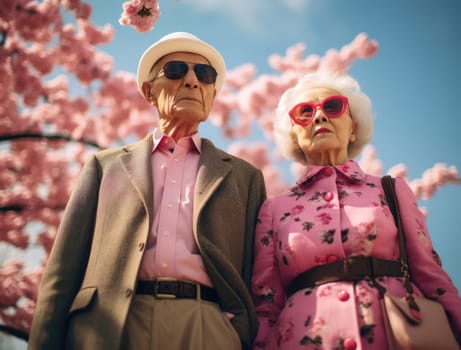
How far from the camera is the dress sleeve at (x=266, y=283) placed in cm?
262

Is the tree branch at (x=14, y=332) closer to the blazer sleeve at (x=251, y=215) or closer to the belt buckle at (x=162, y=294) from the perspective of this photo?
the blazer sleeve at (x=251, y=215)

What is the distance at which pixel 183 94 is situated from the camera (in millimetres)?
3164

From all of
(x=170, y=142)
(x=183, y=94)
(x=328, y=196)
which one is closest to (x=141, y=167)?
(x=170, y=142)

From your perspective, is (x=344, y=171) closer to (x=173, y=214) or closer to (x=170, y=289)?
(x=173, y=214)

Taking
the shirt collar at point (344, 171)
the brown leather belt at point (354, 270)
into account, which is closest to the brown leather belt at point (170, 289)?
the brown leather belt at point (354, 270)

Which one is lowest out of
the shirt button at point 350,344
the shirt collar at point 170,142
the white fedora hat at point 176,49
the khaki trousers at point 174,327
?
the shirt button at point 350,344

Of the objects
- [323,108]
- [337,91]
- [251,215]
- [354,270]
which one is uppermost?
[337,91]

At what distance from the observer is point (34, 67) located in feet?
28.9

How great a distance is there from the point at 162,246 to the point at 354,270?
1.01 meters

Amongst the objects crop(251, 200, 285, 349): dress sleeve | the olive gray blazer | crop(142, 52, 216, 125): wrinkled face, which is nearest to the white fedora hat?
crop(142, 52, 216, 125): wrinkled face

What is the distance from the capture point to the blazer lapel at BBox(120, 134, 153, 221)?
263 cm

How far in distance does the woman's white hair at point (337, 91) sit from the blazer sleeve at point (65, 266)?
1.37 m

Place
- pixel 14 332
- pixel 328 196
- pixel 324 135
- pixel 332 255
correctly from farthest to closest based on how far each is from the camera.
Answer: pixel 14 332
pixel 324 135
pixel 328 196
pixel 332 255

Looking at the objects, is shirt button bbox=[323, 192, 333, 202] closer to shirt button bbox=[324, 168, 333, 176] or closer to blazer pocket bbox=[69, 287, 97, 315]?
shirt button bbox=[324, 168, 333, 176]
